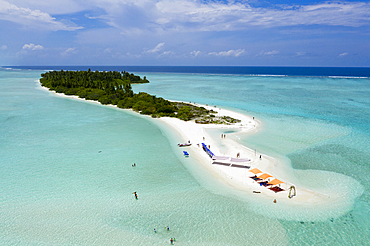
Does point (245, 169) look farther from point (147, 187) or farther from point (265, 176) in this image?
point (147, 187)

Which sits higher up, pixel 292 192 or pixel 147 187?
pixel 292 192

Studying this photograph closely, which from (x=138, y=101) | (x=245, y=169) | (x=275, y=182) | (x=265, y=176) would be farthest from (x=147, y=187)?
(x=138, y=101)

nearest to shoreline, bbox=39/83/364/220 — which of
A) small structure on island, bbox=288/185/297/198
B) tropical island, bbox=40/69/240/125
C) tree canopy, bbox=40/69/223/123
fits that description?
small structure on island, bbox=288/185/297/198

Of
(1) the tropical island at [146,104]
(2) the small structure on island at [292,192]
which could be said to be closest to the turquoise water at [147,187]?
(2) the small structure on island at [292,192]

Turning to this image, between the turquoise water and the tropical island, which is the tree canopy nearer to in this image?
the tropical island

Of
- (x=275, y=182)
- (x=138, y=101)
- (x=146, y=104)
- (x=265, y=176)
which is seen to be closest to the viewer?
(x=275, y=182)

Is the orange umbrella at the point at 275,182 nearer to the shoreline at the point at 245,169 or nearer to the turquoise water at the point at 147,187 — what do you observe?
the shoreline at the point at 245,169
